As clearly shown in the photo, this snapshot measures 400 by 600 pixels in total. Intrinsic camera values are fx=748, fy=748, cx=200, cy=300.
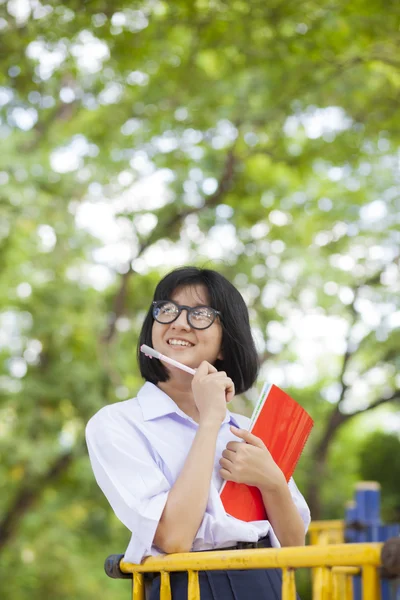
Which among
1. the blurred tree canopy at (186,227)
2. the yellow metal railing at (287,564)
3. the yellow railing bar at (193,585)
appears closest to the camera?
the yellow metal railing at (287,564)

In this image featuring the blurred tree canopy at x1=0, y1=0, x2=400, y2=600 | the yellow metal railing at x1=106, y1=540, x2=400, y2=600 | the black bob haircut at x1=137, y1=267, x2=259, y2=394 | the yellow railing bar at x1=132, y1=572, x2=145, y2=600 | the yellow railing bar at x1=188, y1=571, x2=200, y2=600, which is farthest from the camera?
the blurred tree canopy at x1=0, y1=0, x2=400, y2=600

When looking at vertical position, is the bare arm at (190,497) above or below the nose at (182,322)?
below

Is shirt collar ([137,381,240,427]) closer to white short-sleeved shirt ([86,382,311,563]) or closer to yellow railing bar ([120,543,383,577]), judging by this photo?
white short-sleeved shirt ([86,382,311,563])

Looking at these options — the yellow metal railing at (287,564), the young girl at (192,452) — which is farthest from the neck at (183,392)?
the yellow metal railing at (287,564)

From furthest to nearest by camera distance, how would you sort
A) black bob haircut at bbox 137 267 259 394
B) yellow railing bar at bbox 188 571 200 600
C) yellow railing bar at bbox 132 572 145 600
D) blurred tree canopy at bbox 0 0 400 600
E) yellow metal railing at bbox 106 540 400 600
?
blurred tree canopy at bbox 0 0 400 600 < black bob haircut at bbox 137 267 259 394 < yellow railing bar at bbox 132 572 145 600 < yellow railing bar at bbox 188 571 200 600 < yellow metal railing at bbox 106 540 400 600

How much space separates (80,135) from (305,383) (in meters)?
4.91

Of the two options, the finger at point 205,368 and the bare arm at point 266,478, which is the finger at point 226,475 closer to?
the bare arm at point 266,478

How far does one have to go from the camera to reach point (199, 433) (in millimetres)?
1500

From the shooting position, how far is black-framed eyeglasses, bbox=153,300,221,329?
5.63 feet

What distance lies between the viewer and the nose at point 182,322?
1709 millimetres

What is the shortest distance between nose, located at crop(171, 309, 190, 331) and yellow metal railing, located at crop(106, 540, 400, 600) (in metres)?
0.51

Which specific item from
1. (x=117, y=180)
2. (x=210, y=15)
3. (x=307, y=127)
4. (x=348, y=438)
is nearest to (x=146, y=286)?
(x=117, y=180)

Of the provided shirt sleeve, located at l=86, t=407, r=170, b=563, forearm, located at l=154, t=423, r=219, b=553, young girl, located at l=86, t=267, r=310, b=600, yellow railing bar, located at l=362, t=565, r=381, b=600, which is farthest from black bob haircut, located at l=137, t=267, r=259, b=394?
yellow railing bar, located at l=362, t=565, r=381, b=600

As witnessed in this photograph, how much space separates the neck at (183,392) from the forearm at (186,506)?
0.27 m
